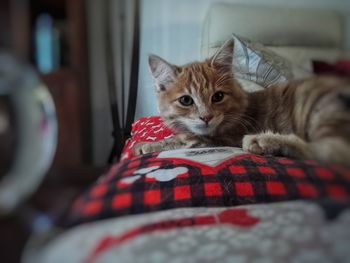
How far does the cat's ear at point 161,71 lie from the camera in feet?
1.59

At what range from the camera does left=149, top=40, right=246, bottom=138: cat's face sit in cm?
53

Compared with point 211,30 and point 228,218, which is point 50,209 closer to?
point 228,218

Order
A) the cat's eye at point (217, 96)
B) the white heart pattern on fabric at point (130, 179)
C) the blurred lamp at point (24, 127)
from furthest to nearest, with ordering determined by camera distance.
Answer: the cat's eye at point (217, 96), the white heart pattern on fabric at point (130, 179), the blurred lamp at point (24, 127)

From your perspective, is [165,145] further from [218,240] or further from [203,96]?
[218,240]

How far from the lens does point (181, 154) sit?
0.54 meters

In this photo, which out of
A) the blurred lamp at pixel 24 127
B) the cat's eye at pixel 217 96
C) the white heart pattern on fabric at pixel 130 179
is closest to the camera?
the blurred lamp at pixel 24 127

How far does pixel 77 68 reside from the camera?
0.36 meters

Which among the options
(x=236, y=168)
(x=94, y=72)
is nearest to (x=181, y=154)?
(x=236, y=168)

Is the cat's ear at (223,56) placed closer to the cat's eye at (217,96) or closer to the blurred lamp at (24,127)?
the cat's eye at (217,96)

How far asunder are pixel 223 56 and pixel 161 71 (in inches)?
3.6

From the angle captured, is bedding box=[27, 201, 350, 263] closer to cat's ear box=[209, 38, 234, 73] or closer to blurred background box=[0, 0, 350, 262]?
blurred background box=[0, 0, 350, 262]

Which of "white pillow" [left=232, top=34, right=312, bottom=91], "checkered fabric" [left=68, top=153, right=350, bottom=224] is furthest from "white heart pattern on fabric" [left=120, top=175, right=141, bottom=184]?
"white pillow" [left=232, top=34, right=312, bottom=91]

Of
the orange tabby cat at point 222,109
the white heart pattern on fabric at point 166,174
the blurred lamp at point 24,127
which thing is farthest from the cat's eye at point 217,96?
the blurred lamp at point 24,127

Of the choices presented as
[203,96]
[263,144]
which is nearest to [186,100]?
[203,96]
